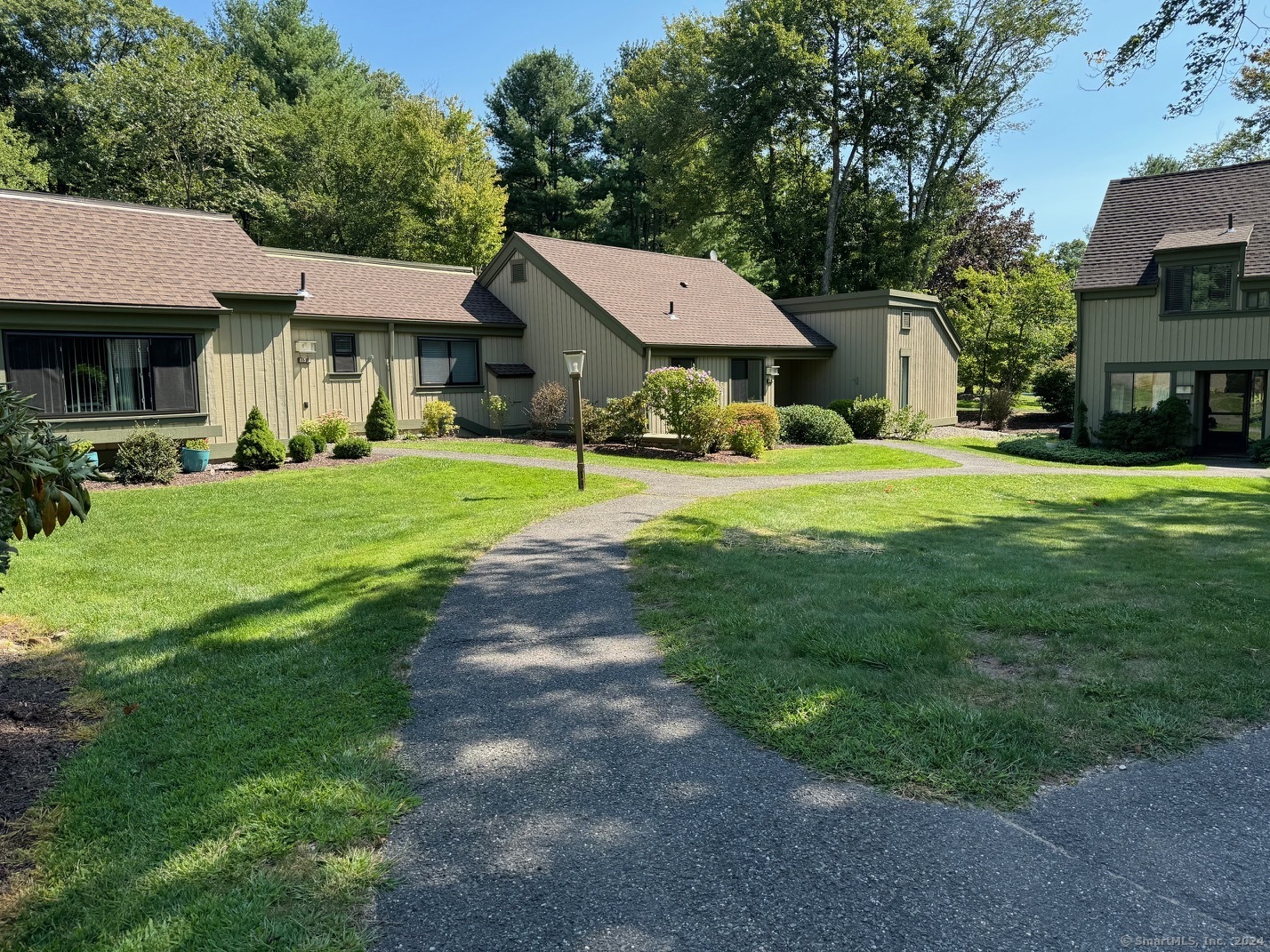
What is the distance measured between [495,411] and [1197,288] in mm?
18496

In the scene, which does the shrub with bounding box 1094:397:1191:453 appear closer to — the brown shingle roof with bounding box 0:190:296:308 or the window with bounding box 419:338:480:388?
the window with bounding box 419:338:480:388

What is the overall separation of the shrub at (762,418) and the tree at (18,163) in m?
25.9

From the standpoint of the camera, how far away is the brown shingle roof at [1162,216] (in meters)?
21.5

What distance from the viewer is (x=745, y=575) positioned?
24.2 ft

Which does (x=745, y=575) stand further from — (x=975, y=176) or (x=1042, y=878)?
(x=975, y=176)

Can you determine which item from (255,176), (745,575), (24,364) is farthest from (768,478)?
(255,176)

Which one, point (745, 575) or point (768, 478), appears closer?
point (745, 575)

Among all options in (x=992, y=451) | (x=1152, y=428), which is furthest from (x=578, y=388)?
(x=1152, y=428)

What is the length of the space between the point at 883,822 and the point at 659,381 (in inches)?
577

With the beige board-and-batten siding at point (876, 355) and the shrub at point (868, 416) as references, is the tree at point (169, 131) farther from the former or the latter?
the shrub at point (868, 416)

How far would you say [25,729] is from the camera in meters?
4.57

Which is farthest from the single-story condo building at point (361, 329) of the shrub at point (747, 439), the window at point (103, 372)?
the shrub at point (747, 439)

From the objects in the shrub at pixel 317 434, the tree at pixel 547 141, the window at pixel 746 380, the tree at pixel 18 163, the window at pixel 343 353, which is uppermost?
the tree at pixel 547 141

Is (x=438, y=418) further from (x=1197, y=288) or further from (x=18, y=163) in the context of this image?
(x=1197, y=288)
